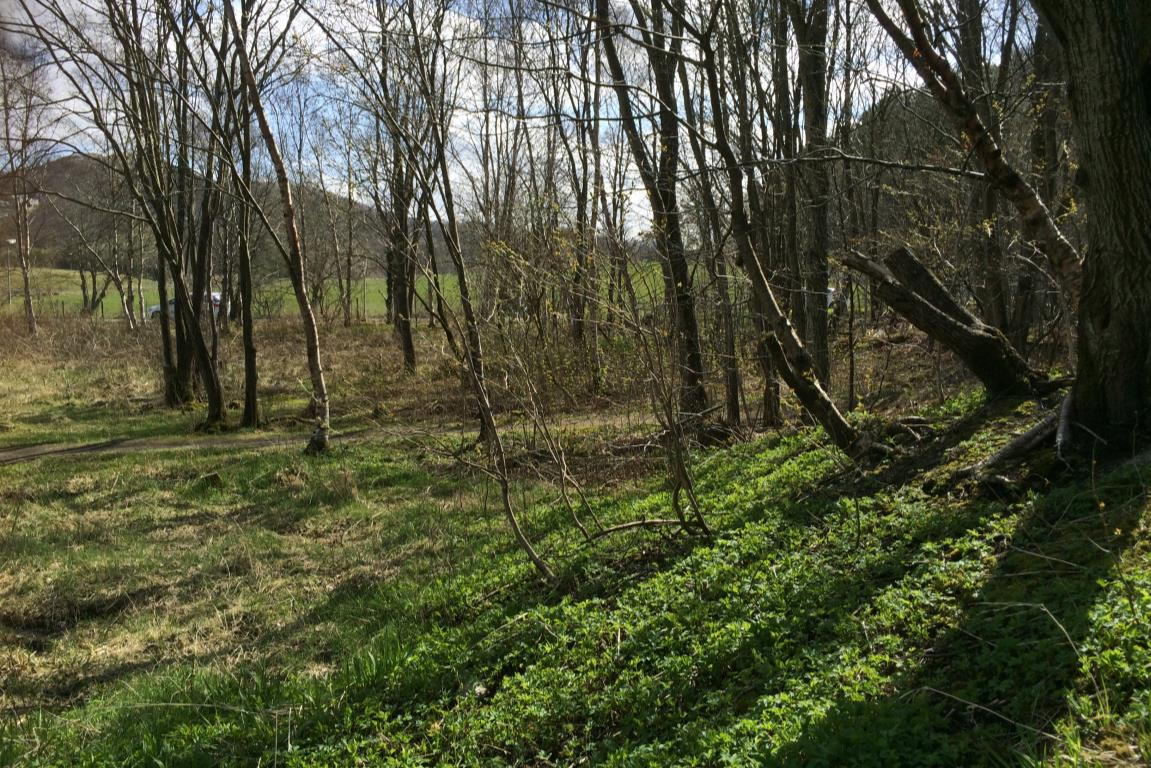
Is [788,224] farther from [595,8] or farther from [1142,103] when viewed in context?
[1142,103]

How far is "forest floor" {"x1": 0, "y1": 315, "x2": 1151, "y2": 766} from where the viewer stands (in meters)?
2.83

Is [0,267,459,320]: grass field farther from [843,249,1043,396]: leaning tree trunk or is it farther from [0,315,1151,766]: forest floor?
[843,249,1043,396]: leaning tree trunk

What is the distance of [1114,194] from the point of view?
405 cm

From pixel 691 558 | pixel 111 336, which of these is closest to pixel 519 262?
pixel 691 558

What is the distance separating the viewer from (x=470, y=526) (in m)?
8.82

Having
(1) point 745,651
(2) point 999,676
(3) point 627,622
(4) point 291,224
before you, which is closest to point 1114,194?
(2) point 999,676

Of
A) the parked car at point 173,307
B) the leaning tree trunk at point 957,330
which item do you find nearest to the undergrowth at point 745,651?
the leaning tree trunk at point 957,330

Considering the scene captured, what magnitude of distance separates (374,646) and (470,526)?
3312mm

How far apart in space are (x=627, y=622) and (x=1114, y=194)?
11.8 feet

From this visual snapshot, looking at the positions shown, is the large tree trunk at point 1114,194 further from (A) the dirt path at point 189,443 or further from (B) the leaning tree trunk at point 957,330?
(A) the dirt path at point 189,443

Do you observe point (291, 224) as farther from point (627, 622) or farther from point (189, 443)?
point (627, 622)

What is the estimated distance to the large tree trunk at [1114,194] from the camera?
13.0 feet

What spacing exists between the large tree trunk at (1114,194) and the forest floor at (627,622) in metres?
0.47

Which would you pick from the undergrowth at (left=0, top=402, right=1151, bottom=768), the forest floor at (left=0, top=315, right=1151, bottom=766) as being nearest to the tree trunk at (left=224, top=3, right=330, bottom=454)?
the forest floor at (left=0, top=315, right=1151, bottom=766)
